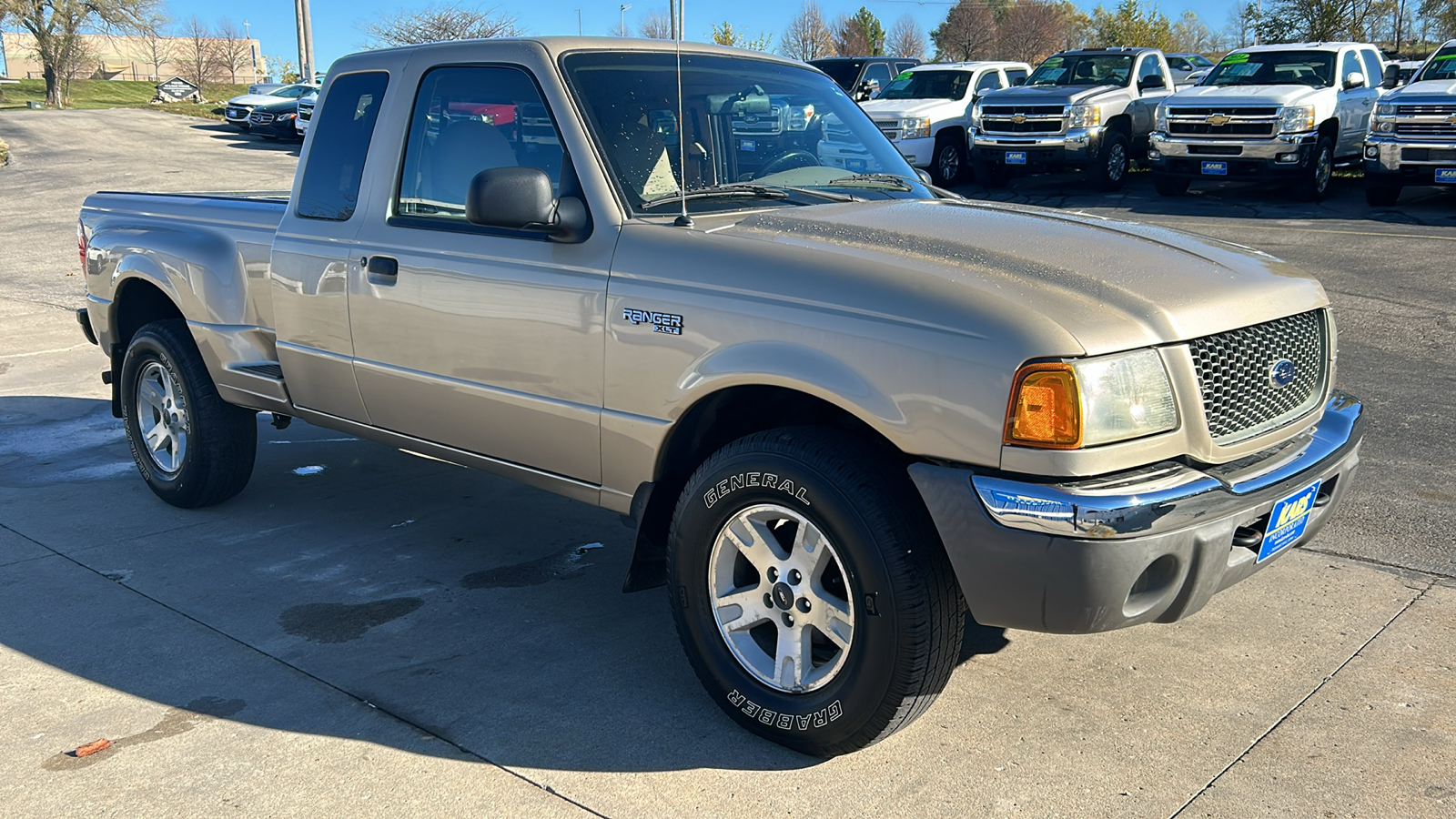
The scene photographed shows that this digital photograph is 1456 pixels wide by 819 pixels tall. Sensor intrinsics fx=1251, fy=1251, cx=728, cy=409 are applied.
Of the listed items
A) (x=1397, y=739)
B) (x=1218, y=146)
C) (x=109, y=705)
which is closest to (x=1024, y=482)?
(x=1397, y=739)

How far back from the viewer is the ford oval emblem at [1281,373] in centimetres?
342

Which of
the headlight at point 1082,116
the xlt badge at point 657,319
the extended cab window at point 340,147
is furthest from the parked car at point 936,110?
the xlt badge at point 657,319

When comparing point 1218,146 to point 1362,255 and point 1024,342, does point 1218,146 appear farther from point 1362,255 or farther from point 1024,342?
→ point 1024,342

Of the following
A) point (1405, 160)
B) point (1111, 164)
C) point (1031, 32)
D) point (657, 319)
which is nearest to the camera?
point (657, 319)

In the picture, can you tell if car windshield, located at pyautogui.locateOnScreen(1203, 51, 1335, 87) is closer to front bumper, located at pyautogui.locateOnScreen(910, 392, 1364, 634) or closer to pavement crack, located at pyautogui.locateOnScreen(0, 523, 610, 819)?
front bumper, located at pyautogui.locateOnScreen(910, 392, 1364, 634)

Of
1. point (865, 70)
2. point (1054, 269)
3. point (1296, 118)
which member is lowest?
point (1054, 269)

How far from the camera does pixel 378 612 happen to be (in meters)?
4.45

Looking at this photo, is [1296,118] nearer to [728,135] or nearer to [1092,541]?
[728,135]

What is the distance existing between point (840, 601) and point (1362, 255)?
11.0 meters

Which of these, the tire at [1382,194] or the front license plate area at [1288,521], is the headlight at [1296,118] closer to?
the tire at [1382,194]

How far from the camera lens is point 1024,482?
297 cm

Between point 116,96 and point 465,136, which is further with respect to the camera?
point 116,96

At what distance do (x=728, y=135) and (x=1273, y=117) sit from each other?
45.1 ft

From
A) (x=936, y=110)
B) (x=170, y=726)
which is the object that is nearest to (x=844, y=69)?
(x=936, y=110)
